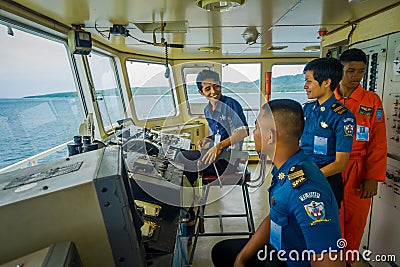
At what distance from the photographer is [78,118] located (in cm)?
337

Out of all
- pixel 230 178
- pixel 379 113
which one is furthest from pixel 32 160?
pixel 379 113

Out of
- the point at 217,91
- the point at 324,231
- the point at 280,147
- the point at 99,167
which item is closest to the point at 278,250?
the point at 324,231

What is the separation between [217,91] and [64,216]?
1.63 meters

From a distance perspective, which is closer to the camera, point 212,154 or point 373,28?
point 212,154

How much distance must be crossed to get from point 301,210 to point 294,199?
0.16ft

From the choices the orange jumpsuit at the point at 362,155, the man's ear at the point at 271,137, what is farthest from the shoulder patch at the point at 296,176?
the orange jumpsuit at the point at 362,155

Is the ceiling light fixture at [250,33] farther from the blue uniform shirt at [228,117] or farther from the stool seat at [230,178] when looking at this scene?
the stool seat at [230,178]

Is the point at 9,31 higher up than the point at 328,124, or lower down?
higher up

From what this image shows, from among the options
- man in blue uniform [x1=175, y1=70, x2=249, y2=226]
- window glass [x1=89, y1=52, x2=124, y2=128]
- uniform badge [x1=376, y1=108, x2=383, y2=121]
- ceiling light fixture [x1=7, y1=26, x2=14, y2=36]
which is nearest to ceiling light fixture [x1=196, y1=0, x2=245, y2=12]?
man in blue uniform [x1=175, y1=70, x2=249, y2=226]

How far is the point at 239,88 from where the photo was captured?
7.79 ft

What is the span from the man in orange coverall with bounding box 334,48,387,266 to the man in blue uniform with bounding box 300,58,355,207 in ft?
0.92

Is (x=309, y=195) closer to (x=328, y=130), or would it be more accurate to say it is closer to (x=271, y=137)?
(x=271, y=137)

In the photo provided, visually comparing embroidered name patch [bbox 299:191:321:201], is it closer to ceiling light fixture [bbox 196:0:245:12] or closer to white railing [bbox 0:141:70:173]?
ceiling light fixture [bbox 196:0:245:12]

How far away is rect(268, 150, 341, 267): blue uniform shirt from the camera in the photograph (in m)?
1.00
